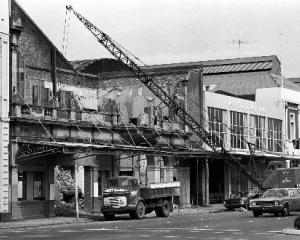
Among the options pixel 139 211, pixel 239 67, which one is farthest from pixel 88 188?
pixel 239 67

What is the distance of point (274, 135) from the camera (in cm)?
7175

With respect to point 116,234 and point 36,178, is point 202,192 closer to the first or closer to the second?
point 36,178

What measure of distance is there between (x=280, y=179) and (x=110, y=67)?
20635mm

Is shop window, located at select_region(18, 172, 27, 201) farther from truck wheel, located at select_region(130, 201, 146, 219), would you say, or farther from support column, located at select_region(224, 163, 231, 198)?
support column, located at select_region(224, 163, 231, 198)

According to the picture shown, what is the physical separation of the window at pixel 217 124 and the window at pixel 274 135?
8.75 metres

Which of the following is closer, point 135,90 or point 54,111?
point 54,111

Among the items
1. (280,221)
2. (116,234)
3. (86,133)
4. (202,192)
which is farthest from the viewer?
(202,192)

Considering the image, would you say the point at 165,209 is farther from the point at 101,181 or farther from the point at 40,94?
the point at 40,94

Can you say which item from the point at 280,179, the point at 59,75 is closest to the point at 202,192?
the point at 280,179

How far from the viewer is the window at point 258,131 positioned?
67625 millimetres

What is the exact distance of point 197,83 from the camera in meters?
60.9

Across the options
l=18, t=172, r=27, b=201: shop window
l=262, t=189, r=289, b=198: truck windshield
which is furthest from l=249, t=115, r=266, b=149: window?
l=18, t=172, r=27, b=201: shop window

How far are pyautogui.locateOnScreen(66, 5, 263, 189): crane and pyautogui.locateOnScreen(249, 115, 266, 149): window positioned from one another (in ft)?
20.4

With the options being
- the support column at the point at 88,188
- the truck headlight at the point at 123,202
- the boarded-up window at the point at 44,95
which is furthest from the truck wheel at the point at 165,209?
the boarded-up window at the point at 44,95
